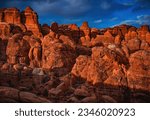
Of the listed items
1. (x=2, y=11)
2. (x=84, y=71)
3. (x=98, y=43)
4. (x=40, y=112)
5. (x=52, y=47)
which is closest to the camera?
(x=40, y=112)

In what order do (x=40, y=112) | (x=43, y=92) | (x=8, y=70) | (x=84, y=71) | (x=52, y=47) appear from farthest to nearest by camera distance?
(x=52, y=47)
(x=8, y=70)
(x=84, y=71)
(x=43, y=92)
(x=40, y=112)

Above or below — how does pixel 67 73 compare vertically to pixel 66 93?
above

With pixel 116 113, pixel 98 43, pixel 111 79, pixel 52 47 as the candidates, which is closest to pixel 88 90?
pixel 111 79

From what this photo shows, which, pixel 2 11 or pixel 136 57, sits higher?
pixel 2 11

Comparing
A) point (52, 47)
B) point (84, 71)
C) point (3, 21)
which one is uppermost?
point (3, 21)

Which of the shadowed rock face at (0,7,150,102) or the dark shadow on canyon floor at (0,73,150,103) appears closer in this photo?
the dark shadow on canyon floor at (0,73,150,103)

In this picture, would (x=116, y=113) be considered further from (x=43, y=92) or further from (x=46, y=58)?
(x=46, y=58)

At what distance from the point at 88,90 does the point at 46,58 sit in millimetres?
20528

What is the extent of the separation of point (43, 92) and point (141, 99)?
9.06m

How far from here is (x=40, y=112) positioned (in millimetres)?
18641

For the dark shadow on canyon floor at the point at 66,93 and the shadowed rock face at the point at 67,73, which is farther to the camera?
the shadowed rock face at the point at 67,73

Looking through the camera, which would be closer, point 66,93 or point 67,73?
point 66,93

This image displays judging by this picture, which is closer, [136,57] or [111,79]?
[111,79]

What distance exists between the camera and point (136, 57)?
1398 inches
